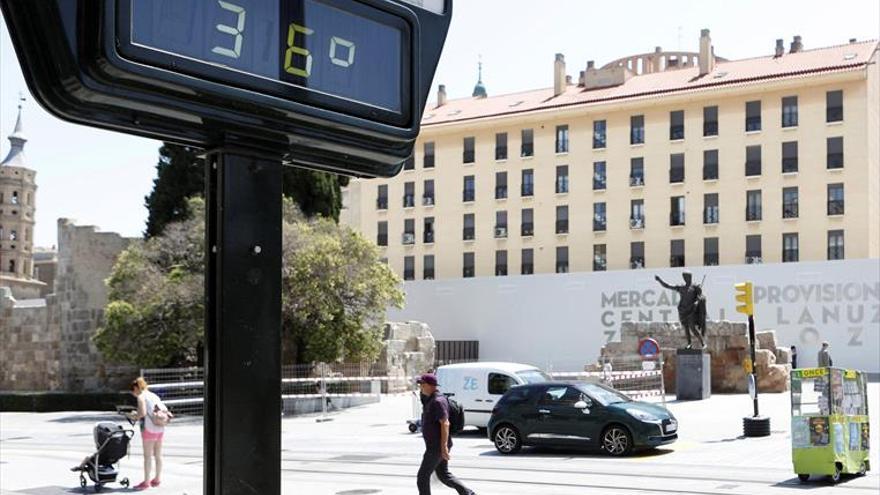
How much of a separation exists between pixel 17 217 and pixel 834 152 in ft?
238

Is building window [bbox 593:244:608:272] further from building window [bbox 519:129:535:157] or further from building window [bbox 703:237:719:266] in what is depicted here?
building window [bbox 519:129:535:157]

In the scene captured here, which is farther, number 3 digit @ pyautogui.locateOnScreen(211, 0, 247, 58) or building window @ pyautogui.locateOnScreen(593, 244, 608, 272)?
building window @ pyautogui.locateOnScreen(593, 244, 608, 272)

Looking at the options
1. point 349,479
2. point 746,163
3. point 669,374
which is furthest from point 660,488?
point 746,163

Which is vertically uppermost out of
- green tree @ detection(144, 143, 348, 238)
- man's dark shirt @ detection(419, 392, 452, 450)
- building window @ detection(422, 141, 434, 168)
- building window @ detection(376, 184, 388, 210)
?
building window @ detection(422, 141, 434, 168)

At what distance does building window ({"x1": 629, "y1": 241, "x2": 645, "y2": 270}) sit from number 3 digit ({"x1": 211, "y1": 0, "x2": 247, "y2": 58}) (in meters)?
63.3

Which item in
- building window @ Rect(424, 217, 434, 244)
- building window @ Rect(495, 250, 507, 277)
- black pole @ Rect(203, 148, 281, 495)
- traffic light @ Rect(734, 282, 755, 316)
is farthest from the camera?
building window @ Rect(424, 217, 434, 244)

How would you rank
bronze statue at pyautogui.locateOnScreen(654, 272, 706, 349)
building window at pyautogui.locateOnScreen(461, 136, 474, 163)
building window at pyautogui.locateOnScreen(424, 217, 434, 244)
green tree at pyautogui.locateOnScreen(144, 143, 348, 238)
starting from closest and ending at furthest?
bronze statue at pyautogui.locateOnScreen(654, 272, 706, 349), green tree at pyautogui.locateOnScreen(144, 143, 348, 238), building window at pyautogui.locateOnScreen(461, 136, 474, 163), building window at pyautogui.locateOnScreen(424, 217, 434, 244)

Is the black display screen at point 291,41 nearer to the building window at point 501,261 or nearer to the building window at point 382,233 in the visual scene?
the building window at point 501,261

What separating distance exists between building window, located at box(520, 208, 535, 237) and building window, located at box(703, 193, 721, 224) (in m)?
11.1

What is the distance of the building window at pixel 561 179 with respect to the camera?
6762 cm

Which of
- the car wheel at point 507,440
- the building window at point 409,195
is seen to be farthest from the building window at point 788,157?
the car wheel at point 507,440

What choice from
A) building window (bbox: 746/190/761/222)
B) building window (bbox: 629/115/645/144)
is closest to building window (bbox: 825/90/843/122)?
building window (bbox: 746/190/761/222)

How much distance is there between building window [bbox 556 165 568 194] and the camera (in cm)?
6762

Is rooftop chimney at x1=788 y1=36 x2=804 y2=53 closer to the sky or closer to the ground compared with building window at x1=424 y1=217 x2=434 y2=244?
closer to the sky
